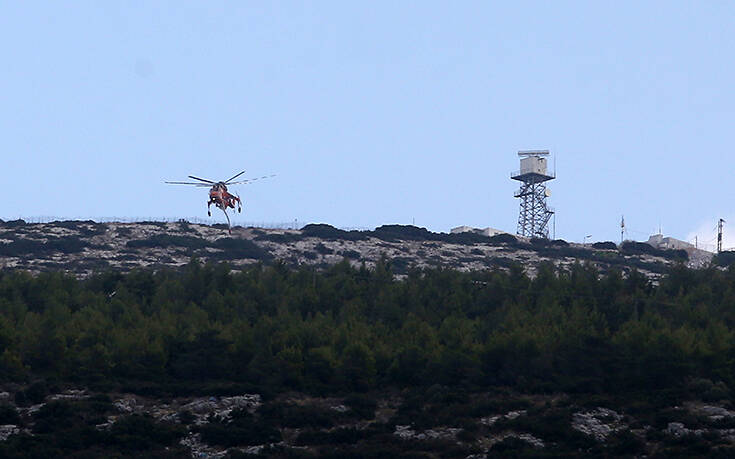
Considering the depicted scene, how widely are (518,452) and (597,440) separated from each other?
5526 mm

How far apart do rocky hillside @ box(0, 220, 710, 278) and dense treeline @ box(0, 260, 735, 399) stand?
83.2ft

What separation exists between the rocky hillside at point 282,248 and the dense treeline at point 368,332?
25.4m

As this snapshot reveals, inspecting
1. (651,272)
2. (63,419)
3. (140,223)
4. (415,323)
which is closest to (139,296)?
(415,323)

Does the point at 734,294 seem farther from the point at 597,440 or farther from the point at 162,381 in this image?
the point at 162,381

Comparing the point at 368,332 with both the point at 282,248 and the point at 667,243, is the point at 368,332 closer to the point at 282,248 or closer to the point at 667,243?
the point at 282,248

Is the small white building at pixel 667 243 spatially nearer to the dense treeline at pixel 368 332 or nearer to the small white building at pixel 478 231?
the small white building at pixel 478 231

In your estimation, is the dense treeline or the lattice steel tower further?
the lattice steel tower

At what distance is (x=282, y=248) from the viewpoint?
447 ft

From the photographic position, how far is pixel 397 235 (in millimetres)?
153625

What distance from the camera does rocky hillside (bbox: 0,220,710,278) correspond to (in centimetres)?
12625

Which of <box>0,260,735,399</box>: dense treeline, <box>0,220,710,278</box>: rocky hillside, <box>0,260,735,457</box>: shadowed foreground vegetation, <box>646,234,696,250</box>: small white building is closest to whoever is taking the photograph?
<box>0,260,735,457</box>: shadowed foreground vegetation

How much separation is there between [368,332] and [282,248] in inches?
2206

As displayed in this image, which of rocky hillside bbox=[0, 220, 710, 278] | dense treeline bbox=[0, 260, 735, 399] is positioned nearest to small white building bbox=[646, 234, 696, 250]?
rocky hillside bbox=[0, 220, 710, 278]

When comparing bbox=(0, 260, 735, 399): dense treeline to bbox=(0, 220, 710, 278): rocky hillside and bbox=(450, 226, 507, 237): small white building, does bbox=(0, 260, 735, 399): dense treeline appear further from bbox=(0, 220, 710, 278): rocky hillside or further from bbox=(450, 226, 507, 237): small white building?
bbox=(450, 226, 507, 237): small white building
